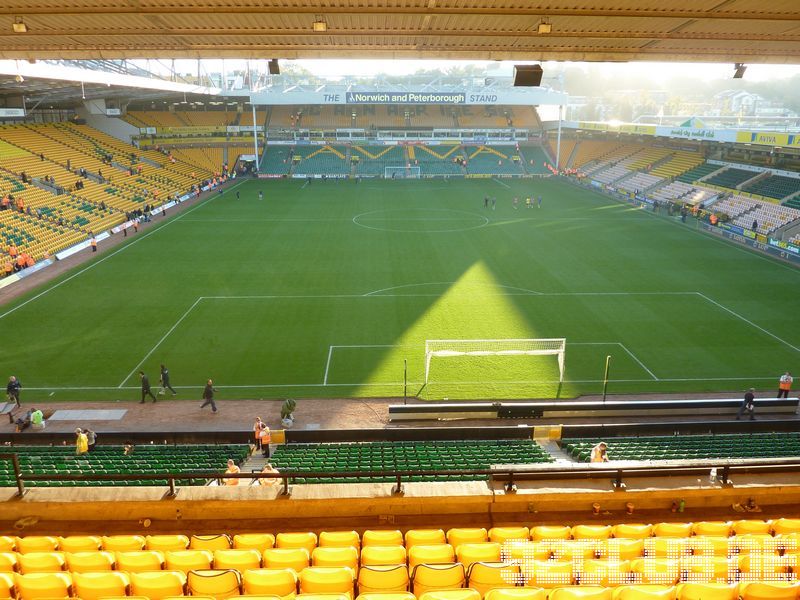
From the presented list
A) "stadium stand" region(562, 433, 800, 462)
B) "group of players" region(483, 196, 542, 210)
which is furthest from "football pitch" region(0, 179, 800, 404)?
"group of players" region(483, 196, 542, 210)

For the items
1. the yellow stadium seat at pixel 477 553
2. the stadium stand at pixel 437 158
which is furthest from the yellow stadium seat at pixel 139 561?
the stadium stand at pixel 437 158

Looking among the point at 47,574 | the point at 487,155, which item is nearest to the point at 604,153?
the point at 487,155

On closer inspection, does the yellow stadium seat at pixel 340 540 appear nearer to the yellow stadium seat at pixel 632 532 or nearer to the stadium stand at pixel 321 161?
the yellow stadium seat at pixel 632 532

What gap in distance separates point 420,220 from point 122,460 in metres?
38.6

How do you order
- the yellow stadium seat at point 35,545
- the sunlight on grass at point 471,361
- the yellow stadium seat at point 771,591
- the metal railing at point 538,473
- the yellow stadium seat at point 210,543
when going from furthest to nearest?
the sunlight on grass at point 471,361 → the metal railing at point 538,473 → the yellow stadium seat at point 210,543 → the yellow stadium seat at point 35,545 → the yellow stadium seat at point 771,591

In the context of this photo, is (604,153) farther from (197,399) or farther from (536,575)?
(536,575)

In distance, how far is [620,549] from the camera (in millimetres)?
6664

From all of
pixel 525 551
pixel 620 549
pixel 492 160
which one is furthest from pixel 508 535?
pixel 492 160

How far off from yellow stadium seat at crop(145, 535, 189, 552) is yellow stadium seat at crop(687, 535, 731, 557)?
6138 millimetres

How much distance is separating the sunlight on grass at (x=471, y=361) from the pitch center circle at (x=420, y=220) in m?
17.8

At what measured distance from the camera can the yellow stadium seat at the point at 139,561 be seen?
6.56 metres

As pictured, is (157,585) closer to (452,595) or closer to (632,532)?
(452,595)

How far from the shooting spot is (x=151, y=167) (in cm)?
6812

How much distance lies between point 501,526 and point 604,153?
83.8 m
